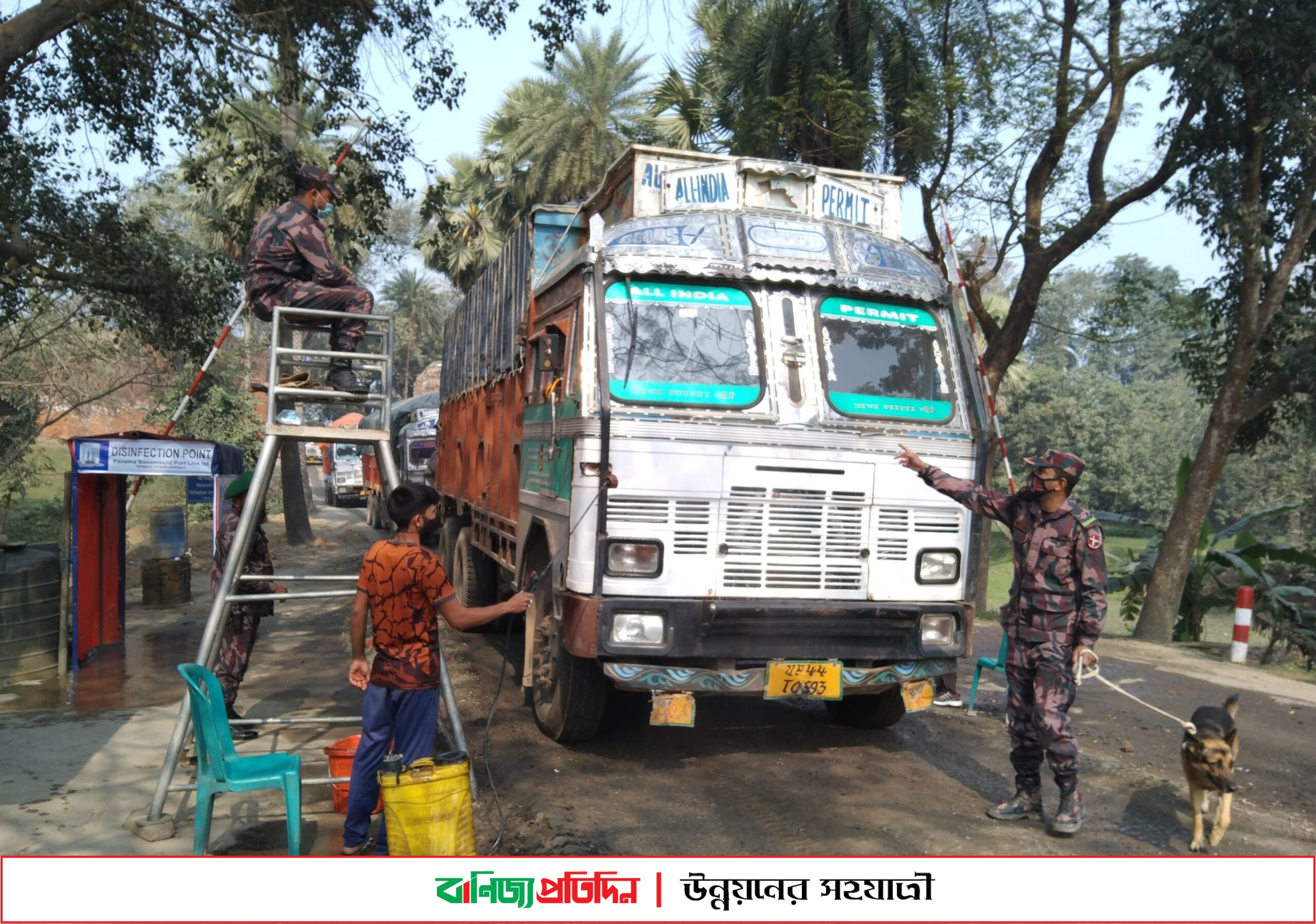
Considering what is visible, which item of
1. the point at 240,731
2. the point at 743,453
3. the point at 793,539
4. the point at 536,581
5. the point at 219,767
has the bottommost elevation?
the point at 240,731

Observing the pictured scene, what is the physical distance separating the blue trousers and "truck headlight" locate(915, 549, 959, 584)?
113 inches

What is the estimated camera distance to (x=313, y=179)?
563 cm

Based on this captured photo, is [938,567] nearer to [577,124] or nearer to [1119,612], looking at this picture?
[1119,612]

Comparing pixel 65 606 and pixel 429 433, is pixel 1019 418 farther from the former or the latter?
pixel 65 606

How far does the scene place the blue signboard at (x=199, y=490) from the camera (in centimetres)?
1127

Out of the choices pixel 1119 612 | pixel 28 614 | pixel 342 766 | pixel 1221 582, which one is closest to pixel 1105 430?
pixel 1119 612

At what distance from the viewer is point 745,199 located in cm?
649

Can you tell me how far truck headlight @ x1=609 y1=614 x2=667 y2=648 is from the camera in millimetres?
5352

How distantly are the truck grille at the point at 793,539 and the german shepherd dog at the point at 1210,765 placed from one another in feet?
5.87

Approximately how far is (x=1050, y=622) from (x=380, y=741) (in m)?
3.25

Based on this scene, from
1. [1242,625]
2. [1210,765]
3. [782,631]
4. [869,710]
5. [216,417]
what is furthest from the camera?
[216,417]

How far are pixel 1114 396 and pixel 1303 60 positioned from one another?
32.9 m

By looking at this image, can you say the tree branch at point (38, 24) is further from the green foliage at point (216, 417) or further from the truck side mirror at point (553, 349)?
the green foliage at point (216, 417)

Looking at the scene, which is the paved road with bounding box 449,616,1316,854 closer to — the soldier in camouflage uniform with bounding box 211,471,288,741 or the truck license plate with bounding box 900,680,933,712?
the truck license plate with bounding box 900,680,933,712
